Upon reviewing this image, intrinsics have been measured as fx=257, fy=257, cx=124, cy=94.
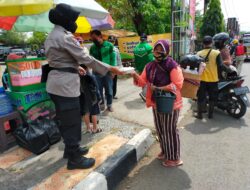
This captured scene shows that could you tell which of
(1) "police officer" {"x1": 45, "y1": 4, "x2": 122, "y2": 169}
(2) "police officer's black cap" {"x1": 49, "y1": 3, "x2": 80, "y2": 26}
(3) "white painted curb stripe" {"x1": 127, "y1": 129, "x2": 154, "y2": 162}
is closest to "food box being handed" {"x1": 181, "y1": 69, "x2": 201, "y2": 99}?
(3) "white painted curb stripe" {"x1": 127, "y1": 129, "x2": 154, "y2": 162}

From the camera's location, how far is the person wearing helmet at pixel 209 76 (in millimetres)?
5148

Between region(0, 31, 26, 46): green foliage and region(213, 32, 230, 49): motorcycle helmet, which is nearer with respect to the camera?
region(213, 32, 230, 49): motorcycle helmet

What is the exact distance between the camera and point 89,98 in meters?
4.00

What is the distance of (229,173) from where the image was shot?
337 cm

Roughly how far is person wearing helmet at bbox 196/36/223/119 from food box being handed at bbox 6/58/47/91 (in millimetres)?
3235

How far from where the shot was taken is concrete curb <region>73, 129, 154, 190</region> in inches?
110

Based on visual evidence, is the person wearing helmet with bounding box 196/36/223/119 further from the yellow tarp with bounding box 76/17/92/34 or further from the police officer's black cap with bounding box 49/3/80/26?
the police officer's black cap with bounding box 49/3/80/26

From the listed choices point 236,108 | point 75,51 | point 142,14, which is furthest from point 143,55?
point 142,14

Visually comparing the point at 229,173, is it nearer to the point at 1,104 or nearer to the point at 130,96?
the point at 1,104

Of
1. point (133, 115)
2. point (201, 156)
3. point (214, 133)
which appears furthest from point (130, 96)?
point (201, 156)

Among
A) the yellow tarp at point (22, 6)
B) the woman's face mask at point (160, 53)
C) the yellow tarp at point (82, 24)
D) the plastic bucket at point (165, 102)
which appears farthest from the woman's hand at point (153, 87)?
A: the yellow tarp at point (82, 24)

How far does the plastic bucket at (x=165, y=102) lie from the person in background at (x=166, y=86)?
0.25ft

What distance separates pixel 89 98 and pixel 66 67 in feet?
4.00

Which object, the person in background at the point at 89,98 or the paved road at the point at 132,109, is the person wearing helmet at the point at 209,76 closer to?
the paved road at the point at 132,109
